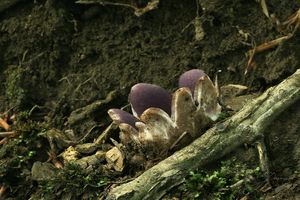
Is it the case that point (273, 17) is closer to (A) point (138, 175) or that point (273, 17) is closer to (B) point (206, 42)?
(B) point (206, 42)

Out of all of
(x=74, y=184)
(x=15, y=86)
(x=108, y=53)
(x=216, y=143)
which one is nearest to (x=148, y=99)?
(x=216, y=143)

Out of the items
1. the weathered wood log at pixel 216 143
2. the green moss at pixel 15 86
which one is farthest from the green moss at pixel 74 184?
the green moss at pixel 15 86

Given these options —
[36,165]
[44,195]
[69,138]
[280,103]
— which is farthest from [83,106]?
[280,103]

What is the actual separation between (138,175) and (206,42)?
4.88 ft

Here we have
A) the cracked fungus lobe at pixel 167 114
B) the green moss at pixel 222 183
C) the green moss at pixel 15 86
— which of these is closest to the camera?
the green moss at pixel 222 183

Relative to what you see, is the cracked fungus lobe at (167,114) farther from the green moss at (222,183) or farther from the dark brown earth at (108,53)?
the dark brown earth at (108,53)

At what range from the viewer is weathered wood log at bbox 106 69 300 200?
3.11 meters

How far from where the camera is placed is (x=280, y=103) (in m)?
3.30

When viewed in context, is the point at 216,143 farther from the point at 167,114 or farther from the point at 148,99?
the point at 148,99

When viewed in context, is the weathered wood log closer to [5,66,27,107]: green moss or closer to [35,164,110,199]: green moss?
[35,164,110,199]: green moss

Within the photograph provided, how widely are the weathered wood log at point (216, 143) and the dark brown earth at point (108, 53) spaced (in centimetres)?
61

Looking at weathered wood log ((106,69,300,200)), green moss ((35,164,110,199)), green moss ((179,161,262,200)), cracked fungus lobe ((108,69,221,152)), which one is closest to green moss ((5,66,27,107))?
green moss ((35,164,110,199))

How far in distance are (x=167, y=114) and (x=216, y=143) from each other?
312 millimetres

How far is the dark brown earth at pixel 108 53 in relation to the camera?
4.17 meters
